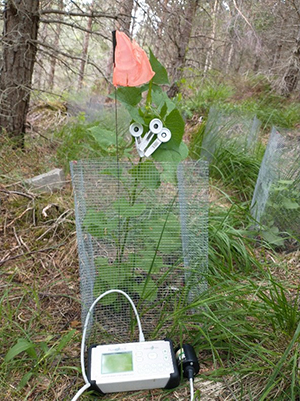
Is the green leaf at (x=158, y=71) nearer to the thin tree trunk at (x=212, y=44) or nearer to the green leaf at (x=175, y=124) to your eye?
the green leaf at (x=175, y=124)

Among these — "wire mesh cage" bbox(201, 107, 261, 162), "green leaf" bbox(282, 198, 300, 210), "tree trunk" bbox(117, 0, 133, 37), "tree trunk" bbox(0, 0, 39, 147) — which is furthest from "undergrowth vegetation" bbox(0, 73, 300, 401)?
"tree trunk" bbox(117, 0, 133, 37)

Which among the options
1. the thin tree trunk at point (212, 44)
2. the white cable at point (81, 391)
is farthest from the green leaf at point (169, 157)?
the thin tree trunk at point (212, 44)

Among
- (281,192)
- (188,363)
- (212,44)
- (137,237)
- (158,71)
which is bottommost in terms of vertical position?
(188,363)

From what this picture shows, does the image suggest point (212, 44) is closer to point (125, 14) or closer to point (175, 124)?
point (125, 14)

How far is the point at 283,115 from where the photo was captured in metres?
4.55

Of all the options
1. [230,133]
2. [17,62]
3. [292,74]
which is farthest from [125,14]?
[292,74]

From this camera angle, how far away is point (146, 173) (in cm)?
112

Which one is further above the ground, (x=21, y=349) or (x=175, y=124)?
(x=175, y=124)

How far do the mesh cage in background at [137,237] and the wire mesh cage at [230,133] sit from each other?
1652mm

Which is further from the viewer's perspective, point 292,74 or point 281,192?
point 292,74

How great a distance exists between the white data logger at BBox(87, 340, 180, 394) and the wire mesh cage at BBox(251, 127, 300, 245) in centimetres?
102

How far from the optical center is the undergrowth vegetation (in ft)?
3.32

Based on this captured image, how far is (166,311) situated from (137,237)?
326 mm

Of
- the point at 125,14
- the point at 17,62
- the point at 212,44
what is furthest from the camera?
the point at 212,44
